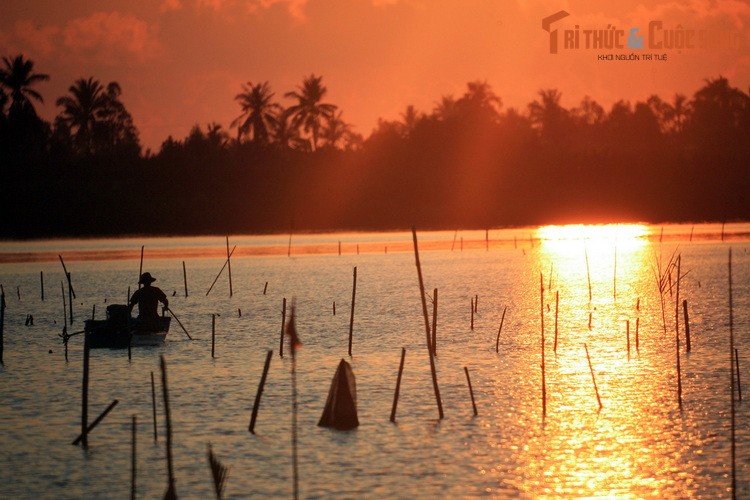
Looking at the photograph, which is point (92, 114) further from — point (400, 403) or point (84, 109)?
point (400, 403)

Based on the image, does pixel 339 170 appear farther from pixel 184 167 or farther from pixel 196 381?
pixel 196 381

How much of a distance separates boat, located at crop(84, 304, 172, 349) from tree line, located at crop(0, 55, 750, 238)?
52.8 metres


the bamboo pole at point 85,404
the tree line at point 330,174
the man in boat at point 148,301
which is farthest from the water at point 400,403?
the tree line at point 330,174

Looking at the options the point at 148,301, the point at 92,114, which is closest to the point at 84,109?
the point at 92,114

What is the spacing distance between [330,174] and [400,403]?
65654mm

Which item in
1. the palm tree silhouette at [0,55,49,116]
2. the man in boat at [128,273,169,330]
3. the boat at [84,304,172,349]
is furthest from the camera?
the palm tree silhouette at [0,55,49,116]

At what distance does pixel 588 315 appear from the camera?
94.1ft

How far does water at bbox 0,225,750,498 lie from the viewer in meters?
11.5

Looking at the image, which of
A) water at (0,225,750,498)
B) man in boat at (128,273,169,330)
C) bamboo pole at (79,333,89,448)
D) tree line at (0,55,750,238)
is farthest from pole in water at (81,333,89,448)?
tree line at (0,55,750,238)

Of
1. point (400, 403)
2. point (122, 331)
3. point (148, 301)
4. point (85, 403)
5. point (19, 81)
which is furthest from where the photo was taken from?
point (19, 81)

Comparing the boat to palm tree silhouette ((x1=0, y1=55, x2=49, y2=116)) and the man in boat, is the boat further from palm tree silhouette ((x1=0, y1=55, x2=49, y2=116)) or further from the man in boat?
palm tree silhouette ((x1=0, y1=55, x2=49, y2=116))

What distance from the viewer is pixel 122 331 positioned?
68.2 ft

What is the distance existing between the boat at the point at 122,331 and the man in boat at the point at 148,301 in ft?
0.07

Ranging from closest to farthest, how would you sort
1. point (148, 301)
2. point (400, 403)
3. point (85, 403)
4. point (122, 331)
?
point (85, 403) < point (400, 403) < point (122, 331) < point (148, 301)
